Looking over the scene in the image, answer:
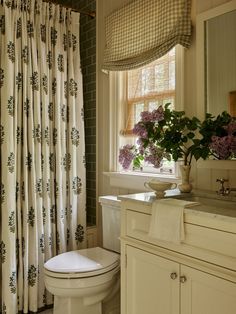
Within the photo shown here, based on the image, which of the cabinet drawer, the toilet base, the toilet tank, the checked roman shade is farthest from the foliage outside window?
the toilet base

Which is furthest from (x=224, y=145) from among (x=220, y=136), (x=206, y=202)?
(x=206, y=202)

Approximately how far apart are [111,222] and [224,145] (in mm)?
999

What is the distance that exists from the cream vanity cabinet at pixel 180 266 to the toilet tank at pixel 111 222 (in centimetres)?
46

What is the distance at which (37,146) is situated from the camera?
7.52 feet

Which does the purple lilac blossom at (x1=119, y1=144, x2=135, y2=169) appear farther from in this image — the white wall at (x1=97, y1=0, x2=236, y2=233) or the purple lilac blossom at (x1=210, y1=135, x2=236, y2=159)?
the purple lilac blossom at (x1=210, y1=135, x2=236, y2=159)

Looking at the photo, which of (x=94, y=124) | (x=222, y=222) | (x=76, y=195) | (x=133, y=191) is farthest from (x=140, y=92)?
(x=222, y=222)

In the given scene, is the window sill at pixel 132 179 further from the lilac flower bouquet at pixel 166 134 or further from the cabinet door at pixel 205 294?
the cabinet door at pixel 205 294

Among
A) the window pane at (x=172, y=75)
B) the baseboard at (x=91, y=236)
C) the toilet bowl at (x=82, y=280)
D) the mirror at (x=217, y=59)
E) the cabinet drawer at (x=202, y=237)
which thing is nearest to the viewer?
the cabinet drawer at (x=202, y=237)

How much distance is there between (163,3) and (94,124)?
1.11 meters

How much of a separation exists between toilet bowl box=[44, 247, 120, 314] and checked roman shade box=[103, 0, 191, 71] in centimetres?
132

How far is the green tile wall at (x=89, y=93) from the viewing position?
8.91 ft

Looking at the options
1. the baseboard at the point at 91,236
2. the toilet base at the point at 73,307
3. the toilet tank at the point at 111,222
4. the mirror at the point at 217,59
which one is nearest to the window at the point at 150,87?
the mirror at the point at 217,59

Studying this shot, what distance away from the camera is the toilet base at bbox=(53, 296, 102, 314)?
190 cm

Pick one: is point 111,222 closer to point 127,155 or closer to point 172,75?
point 127,155
